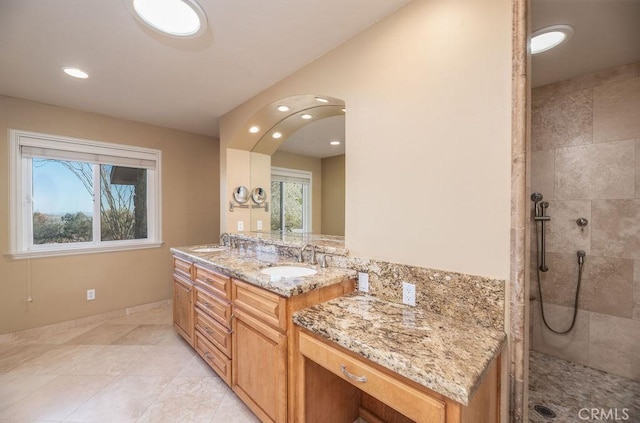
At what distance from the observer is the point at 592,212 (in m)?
2.18

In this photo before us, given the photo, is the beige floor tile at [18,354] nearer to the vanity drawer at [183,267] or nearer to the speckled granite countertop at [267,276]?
the vanity drawer at [183,267]

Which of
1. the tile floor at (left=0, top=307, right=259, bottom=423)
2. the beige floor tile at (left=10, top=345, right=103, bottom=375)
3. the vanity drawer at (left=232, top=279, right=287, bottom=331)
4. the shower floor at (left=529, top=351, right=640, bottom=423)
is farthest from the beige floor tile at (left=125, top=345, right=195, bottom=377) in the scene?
the shower floor at (left=529, top=351, right=640, bottom=423)

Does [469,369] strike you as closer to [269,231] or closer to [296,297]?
[296,297]

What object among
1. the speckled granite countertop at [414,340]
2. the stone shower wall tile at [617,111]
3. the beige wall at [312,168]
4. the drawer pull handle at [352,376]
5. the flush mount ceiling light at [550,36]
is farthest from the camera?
the beige wall at [312,168]

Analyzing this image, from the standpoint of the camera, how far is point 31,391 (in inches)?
76.2

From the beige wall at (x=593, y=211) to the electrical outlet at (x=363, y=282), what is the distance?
73.1 inches

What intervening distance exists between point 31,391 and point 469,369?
9.47 feet

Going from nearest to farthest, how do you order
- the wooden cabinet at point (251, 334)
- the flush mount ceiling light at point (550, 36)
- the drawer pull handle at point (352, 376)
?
the drawer pull handle at point (352, 376)
the wooden cabinet at point (251, 334)
the flush mount ceiling light at point (550, 36)

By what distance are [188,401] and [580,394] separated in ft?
9.00

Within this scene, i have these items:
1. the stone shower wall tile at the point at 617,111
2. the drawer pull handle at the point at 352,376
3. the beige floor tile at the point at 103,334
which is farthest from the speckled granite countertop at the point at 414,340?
the beige floor tile at the point at 103,334

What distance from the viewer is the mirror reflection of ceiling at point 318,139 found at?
2.40m

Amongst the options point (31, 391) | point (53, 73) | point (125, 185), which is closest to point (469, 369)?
point (31, 391)

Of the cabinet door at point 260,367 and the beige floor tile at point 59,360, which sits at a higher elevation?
the cabinet door at point 260,367

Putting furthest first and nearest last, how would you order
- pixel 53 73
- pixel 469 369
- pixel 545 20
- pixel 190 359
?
1. pixel 190 359
2. pixel 53 73
3. pixel 545 20
4. pixel 469 369
